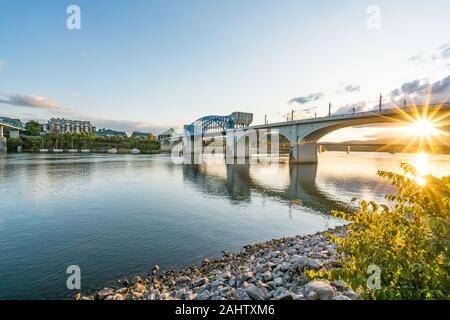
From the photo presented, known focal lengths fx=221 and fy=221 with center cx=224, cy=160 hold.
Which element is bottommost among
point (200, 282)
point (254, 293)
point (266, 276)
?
point (200, 282)

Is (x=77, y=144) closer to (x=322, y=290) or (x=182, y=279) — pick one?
(x=182, y=279)

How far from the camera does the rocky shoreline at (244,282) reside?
17.3 feet

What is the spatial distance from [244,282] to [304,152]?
54.4 meters

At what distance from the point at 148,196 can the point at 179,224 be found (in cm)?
858

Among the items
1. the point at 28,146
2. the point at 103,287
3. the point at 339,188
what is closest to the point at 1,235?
the point at 103,287

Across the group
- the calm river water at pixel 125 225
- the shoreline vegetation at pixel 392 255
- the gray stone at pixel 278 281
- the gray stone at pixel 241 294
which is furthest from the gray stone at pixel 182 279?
the gray stone at pixel 278 281

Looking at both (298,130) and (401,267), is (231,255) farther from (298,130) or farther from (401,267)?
(298,130)

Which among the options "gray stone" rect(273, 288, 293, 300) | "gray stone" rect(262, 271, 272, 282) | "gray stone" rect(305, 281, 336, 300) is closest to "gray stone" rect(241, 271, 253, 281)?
"gray stone" rect(262, 271, 272, 282)

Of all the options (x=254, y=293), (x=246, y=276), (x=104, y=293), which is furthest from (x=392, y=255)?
(x=104, y=293)

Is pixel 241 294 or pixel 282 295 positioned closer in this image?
pixel 282 295

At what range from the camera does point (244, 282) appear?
238 inches

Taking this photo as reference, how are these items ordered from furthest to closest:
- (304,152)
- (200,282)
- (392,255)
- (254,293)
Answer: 1. (304,152)
2. (200,282)
3. (254,293)
4. (392,255)

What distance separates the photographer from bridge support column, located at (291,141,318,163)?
54656mm
